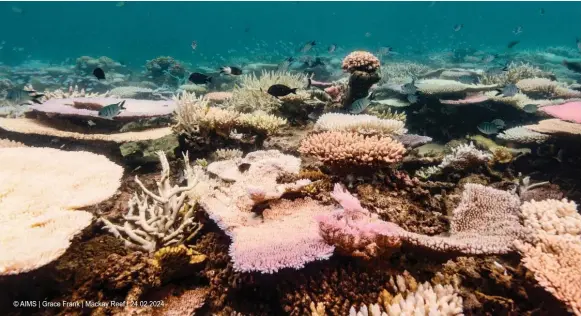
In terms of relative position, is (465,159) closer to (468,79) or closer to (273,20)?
(468,79)

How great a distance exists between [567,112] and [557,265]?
5080mm

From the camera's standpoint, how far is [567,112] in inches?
233

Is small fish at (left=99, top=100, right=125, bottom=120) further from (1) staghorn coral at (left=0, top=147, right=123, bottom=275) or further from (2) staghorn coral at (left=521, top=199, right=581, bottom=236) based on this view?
(2) staghorn coral at (left=521, top=199, right=581, bottom=236)

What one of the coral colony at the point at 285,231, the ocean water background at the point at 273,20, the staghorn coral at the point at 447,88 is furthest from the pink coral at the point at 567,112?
the ocean water background at the point at 273,20

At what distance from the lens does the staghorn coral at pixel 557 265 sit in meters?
2.16

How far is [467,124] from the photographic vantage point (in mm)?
8266

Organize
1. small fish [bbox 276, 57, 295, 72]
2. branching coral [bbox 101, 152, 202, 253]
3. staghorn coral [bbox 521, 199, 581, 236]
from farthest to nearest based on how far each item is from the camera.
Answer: small fish [bbox 276, 57, 295, 72], branching coral [bbox 101, 152, 202, 253], staghorn coral [bbox 521, 199, 581, 236]

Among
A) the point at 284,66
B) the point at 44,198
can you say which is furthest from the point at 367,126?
the point at 284,66

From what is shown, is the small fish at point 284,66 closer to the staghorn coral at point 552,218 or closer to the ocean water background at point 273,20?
the staghorn coral at point 552,218

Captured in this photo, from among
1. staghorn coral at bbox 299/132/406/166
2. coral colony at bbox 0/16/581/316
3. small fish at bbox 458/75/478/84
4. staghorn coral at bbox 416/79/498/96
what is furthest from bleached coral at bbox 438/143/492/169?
small fish at bbox 458/75/478/84

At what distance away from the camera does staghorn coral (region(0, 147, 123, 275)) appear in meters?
2.21

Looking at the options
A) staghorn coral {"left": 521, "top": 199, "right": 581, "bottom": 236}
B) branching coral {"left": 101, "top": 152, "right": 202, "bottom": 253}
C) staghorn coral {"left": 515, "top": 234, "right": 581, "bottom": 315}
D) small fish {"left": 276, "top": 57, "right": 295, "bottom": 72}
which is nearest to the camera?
staghorn coral {"left": 515, "top": 234, "right": 581, "bottom": 315}

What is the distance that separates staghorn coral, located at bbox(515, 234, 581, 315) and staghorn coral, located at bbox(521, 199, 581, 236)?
172 mm

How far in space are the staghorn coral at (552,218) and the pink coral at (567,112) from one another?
11.6 feet
